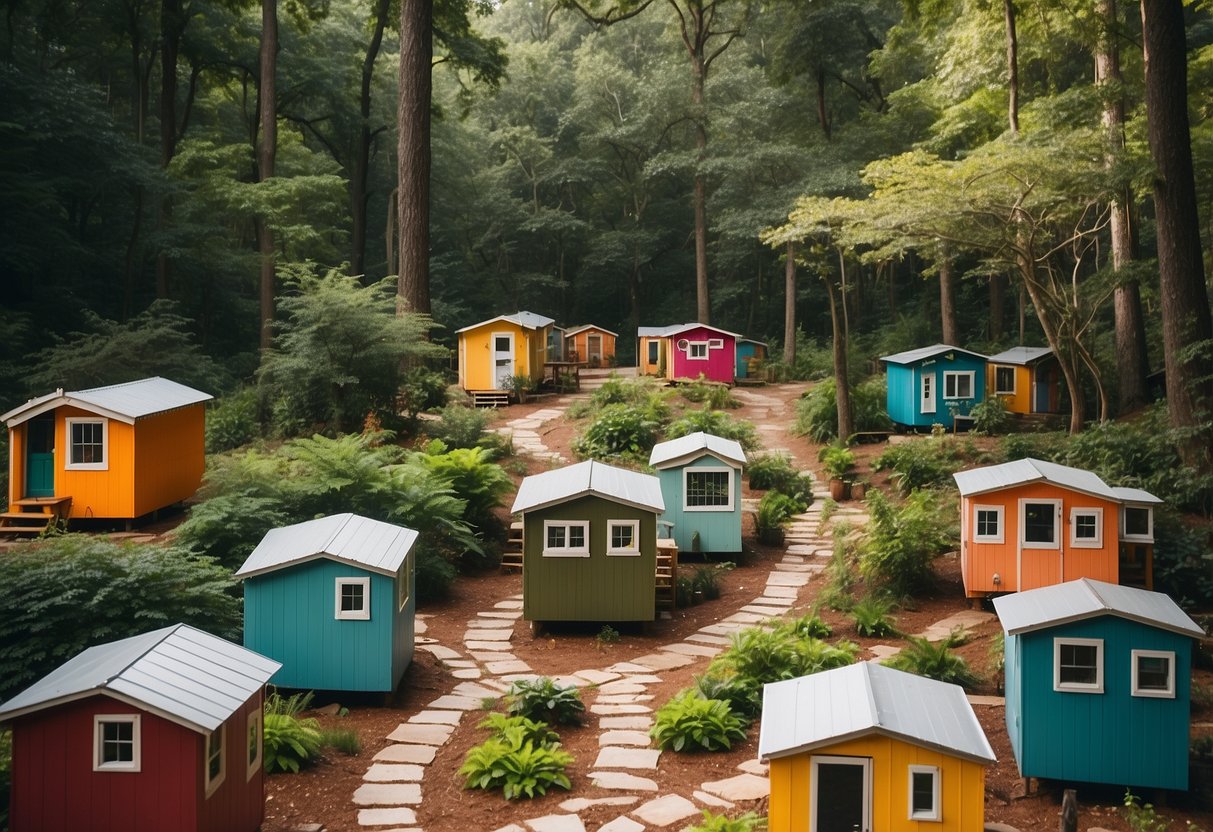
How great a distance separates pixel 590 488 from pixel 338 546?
3.80 m

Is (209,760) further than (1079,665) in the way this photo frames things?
No

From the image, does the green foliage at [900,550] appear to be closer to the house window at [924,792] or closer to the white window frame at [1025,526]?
the white window frame at [1025,526]

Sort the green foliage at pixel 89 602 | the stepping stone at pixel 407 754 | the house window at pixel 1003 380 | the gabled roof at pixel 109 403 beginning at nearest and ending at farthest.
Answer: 1. the stepping stone at pixel 407 754
2. the green foliage at pixel 89 602
3. the gabled roof at pixel 109 403
4. the house window at pixel 1003 380

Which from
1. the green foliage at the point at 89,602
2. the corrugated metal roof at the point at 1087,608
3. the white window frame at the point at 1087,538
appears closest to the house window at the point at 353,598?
the green foliage at the point at 89,602

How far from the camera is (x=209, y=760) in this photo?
757 centimetres

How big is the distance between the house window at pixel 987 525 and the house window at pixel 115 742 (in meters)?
11.1

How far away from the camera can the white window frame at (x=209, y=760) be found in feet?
24.5

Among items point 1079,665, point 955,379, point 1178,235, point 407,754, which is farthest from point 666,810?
point 955,379

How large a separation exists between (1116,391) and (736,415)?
9322 mm

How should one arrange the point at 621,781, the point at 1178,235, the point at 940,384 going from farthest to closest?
1. the point at 940,384
2. the point at 1178,235
3. the point at 621,781

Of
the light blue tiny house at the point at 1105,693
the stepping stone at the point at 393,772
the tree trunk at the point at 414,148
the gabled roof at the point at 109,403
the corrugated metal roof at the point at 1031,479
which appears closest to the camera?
the light blue tiny house at the point at 1105,693

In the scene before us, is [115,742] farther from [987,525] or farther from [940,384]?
[940,384]

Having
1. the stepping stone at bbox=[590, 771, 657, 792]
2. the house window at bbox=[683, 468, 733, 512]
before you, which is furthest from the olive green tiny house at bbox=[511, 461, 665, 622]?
the stepping stone at bbox=[590, 771, 657, 792]

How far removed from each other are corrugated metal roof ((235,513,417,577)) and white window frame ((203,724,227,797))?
3.48m
